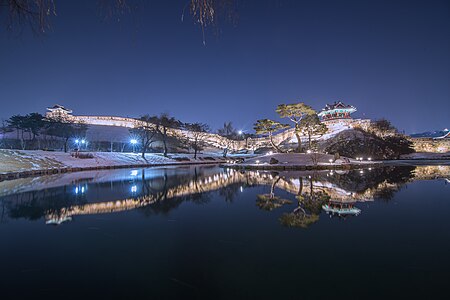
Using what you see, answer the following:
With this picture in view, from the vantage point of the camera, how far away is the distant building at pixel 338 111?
211 feet

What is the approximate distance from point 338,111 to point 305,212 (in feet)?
218

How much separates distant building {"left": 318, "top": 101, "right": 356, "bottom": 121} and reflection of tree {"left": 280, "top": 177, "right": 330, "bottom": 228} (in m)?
62.7

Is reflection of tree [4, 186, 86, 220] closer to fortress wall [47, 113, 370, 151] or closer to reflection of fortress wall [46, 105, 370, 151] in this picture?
reflection of fortress wall [46, 105, 370, 151]

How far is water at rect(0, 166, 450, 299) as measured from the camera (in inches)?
126

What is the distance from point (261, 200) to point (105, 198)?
7.18 meters

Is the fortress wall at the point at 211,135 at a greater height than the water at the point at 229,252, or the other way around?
the fortress wall at the point at 211,135

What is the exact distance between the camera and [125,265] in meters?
3.97

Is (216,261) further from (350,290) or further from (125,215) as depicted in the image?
(125,215)

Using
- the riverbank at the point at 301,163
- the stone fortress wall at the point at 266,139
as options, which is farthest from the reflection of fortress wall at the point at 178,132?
the riverbank at the point at 301,163

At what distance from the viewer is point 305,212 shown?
23.5 ft

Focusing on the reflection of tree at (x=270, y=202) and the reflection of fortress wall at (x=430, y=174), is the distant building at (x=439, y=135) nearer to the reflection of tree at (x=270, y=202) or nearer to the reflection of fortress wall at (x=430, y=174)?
the reflection of fortress wall at (x=430, y=174)

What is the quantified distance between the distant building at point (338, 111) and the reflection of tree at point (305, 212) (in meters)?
62.7

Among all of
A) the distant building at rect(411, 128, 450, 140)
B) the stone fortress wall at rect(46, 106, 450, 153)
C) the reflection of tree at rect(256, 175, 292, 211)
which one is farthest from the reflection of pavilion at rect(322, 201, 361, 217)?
the distant building at rect(411, 128, 450, 140)

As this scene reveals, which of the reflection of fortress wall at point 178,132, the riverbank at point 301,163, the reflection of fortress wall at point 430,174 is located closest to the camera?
the reflection of fortress wall at point 430,174
